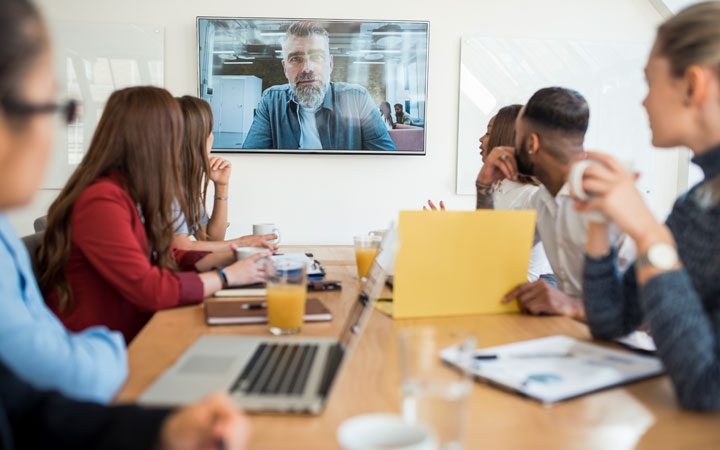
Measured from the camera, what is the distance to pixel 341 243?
3775 mm

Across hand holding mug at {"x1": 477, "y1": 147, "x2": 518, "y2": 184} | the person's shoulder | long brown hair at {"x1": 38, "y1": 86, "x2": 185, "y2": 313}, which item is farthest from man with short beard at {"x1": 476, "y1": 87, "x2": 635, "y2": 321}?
the person's shoulder

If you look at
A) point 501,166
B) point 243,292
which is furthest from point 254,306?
point 501,166

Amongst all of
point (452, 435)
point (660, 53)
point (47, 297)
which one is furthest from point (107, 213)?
point (660, 53)

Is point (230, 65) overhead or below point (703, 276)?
overhead

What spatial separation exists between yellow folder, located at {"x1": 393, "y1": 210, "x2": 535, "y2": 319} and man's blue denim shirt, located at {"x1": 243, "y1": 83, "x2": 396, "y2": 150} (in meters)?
2.28

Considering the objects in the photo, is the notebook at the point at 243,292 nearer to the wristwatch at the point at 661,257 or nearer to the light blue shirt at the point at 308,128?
the wristwatch at the point at 661,257

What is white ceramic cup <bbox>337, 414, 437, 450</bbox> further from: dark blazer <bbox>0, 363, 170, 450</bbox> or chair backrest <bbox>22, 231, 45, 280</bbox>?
chair backrest <bbox>22, 231, 45, 280</bbox>

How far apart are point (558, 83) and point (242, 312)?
2.94 meters

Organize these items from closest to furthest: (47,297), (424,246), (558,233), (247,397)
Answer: (247,397)
(424,246)
(47,297)
(558,233)

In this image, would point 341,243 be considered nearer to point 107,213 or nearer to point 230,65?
point 230,65

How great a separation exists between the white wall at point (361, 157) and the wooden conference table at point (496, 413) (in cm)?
248


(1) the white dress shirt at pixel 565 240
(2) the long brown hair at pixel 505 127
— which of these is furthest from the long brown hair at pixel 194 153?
(2) the long brown hair at pixel 505 127

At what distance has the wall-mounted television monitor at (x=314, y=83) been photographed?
3551 mm

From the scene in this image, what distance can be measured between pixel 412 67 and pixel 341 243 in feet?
3.60
